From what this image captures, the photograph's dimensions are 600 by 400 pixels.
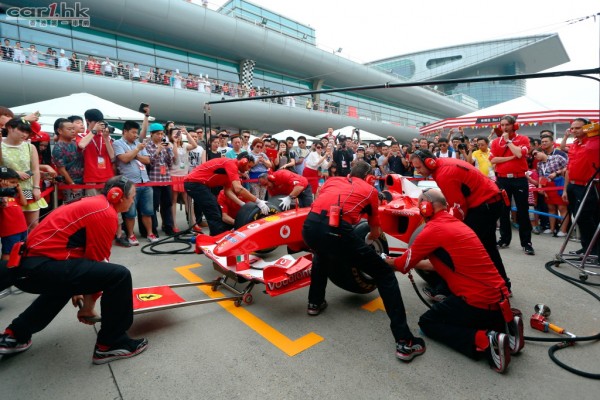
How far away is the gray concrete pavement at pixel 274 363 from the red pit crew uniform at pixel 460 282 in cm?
18

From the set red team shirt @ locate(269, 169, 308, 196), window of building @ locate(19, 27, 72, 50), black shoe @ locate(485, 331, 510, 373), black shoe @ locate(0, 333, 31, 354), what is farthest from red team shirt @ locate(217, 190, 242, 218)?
window of building @ locate(19, 27, 72, 50)

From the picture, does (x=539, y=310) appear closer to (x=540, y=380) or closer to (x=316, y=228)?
(x=540, y=380)

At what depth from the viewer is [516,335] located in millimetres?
2410

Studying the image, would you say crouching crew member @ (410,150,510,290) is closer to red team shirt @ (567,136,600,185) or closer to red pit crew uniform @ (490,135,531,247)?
red team shirt @ (567,136,600,185)

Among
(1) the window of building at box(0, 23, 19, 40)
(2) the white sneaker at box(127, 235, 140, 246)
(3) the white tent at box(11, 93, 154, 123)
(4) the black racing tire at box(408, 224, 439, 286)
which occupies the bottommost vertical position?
(2) the white sneaker at box(127, 235, 140, 246)

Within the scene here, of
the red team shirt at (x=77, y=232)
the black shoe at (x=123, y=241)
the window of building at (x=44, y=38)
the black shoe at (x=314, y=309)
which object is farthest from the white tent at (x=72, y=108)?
the window of building at (x=44, y=38)

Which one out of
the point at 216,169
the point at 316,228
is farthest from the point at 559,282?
the point at 216,169

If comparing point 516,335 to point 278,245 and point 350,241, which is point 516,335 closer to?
point 350,241

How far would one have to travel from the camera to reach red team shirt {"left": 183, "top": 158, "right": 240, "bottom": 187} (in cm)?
466

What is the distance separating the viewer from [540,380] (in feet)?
7.22

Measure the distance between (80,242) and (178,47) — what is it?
22.0m

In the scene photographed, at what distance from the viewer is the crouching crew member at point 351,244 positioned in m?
2.48

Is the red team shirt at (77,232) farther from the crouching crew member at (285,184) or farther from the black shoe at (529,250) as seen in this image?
the black shoe at (529,250)

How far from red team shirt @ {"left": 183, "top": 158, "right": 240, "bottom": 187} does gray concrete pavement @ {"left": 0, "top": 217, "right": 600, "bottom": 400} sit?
199 cm
